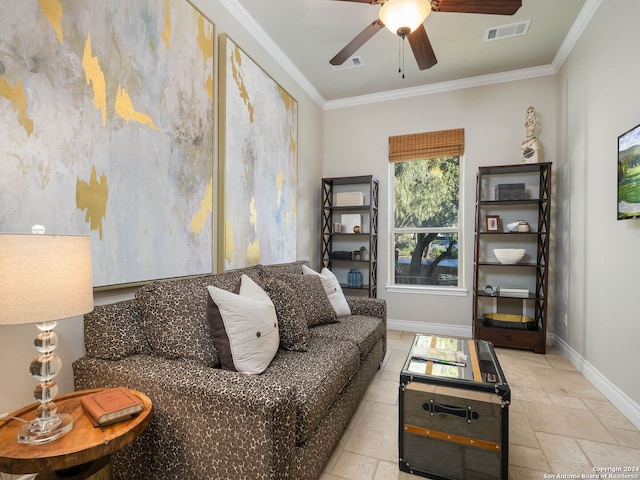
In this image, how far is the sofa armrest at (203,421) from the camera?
112cm

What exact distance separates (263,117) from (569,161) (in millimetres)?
3085

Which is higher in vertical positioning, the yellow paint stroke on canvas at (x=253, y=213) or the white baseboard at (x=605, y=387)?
the yellow paint stroke on canvas at (x=253, y=213)

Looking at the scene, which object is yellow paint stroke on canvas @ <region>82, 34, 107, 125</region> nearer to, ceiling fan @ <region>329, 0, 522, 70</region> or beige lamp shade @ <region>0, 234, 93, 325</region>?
beige lamp shade @ <region>0, 234, 93, 325</region>

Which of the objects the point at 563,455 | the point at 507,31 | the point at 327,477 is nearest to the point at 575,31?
the point at 507,31

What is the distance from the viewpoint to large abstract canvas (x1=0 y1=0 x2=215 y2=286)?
1.30m

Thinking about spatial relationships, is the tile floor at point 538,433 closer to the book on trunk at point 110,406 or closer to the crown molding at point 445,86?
the book on trunk at point 110,406

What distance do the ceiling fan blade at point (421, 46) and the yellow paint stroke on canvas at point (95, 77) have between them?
6.14 feet

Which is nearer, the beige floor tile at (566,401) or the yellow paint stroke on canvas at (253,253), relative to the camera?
the beige floor tile at (566,401)

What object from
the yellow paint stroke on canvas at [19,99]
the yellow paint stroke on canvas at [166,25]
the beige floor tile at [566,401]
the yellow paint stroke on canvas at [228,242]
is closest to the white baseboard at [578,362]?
the beige floor tile at [566,401]

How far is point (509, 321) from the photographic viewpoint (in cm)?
350

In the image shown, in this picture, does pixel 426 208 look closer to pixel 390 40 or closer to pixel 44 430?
pixel 390 40

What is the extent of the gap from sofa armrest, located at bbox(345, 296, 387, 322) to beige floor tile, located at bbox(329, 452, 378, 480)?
4.33 ft

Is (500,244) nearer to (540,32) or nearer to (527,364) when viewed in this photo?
(527,364)

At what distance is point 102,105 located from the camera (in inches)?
63.1
